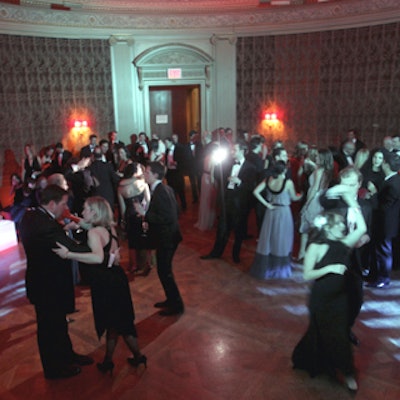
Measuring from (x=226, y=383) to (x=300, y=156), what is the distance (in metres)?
4.68

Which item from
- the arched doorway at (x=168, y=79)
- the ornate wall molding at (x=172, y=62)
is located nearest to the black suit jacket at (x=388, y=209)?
the arched doorway at (x=168, y=79)

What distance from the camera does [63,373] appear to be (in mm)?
3578

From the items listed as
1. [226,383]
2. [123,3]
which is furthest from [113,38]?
[226,383]

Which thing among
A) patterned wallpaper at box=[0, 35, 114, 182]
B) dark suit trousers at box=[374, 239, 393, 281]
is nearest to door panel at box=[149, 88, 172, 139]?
patterned wallpaper at box=[0, 35, 114, 182]

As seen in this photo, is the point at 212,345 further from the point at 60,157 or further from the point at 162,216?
the point at 60,157

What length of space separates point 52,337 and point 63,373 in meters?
0.36

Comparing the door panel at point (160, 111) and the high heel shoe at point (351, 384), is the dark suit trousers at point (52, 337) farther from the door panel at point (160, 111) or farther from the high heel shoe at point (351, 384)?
the door panel at point (160, 111)

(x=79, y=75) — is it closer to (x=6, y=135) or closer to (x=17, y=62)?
(x=17, y=62)

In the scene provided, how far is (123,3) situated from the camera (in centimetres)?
1068

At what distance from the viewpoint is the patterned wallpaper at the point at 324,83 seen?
9766mm

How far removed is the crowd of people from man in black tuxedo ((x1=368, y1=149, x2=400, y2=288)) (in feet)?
0.04

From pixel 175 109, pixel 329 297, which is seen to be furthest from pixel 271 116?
pixel 329 297

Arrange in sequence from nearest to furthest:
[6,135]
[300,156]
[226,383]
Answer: [226,383]
[300,156]
[6,135]

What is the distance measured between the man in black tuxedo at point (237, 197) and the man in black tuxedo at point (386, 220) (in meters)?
1.76
